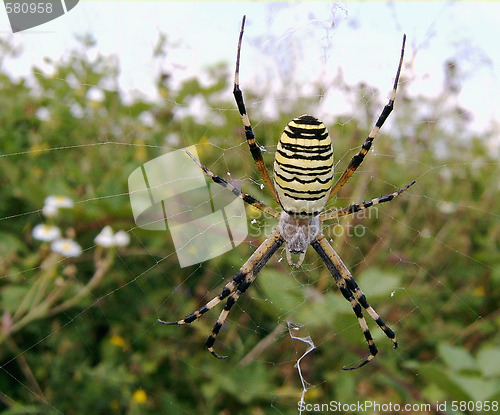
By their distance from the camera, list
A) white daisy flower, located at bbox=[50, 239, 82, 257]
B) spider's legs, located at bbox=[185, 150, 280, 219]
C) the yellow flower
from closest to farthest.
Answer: spider's legs, located at bbox=[185, 150, 280, 219]
the yellow flower
white daisy flower, located at bbox=[50, 239, 82, 257]

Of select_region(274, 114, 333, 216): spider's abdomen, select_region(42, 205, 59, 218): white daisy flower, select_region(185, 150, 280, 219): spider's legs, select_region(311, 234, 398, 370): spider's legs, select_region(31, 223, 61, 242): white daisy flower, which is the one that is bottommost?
select_region(311, 234, 398, 370): spider's legs

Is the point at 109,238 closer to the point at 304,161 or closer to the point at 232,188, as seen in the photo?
the point at 232,188

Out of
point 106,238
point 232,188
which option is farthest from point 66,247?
point 232,188

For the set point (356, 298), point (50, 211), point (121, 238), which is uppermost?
point (50, 211)

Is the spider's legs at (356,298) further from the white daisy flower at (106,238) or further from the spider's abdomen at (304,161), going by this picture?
the white daisy flower at (106,238)

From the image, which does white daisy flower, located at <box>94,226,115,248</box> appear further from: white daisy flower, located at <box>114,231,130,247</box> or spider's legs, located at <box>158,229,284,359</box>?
spider's legs, located at <box>158,229,284,359</box>

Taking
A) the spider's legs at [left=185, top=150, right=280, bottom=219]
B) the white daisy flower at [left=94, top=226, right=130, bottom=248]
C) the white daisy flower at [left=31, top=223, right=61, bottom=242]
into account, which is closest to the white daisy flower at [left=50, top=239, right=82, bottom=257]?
the white daisy flower at [left=31, top=223, right=61, bottom=242]
